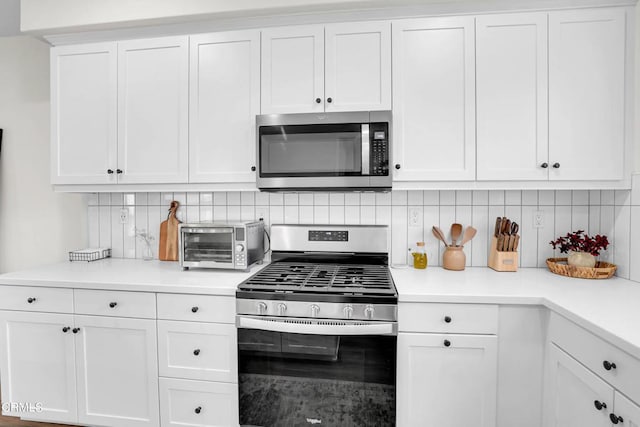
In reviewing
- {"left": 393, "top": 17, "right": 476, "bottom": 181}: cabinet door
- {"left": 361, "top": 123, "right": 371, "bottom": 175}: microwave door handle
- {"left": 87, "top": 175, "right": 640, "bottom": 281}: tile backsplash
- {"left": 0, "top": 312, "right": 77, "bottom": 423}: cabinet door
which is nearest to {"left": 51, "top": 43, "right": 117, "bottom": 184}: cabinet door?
{"left": 87, "top": 175, "right": 640, "bottom": 281}: tile backsplash

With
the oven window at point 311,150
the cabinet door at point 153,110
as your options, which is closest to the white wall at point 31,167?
the cabinet door at point 153,110

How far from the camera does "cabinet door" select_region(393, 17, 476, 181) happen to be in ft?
5.91

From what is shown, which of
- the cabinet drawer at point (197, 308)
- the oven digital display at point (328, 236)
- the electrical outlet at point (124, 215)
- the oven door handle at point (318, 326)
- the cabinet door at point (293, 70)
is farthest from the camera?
the electrical outlet at point (124, 215)

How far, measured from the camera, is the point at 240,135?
6.46ft

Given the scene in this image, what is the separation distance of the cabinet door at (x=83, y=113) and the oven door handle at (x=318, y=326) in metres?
1.34

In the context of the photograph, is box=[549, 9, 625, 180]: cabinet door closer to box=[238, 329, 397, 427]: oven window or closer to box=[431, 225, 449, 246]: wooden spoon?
box=[431, 225, 449, 246]: wooden spoon

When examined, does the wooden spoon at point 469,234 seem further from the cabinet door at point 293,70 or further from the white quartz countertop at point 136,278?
the white quartz countertop at point 136,278

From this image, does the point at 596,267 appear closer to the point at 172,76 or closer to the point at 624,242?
the point at 624,242

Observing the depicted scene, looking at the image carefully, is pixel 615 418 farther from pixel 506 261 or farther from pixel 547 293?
pixel 506 261

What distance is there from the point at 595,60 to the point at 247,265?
2121 millimetres

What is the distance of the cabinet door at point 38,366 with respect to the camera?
72.4 inches

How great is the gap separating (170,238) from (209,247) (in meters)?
0.50

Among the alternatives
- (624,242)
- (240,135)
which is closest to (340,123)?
(240,135)

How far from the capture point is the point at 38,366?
6.15 ft
